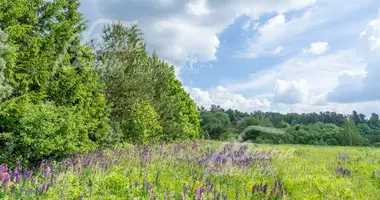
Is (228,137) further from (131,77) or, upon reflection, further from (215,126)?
(131,77)

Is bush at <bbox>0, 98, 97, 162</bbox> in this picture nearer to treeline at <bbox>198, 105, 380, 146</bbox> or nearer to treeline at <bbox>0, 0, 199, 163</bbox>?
treeline at <bbox>0, 0, 199, 163</bbox>

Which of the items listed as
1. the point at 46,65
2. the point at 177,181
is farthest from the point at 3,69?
the point at 177,181

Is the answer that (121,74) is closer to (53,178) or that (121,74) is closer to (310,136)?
(53,178)

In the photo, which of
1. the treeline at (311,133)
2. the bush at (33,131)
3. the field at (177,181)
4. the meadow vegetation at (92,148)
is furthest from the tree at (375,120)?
the bush at (33,131)

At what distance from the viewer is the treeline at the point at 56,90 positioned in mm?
9359

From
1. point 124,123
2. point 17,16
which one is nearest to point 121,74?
point 124,123

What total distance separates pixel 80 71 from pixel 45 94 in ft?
7.10

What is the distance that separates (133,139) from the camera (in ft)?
56.7

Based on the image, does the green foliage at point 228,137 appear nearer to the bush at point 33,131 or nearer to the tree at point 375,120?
the bush at point 33,131

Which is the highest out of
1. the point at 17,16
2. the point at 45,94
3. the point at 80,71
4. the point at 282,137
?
the point at 17,16

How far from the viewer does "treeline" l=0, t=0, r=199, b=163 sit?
9359 mm

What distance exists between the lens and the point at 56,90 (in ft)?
38.5

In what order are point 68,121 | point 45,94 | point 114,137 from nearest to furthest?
point 68,121
point 45,94
point 114,137

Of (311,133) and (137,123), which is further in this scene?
(311,133)
